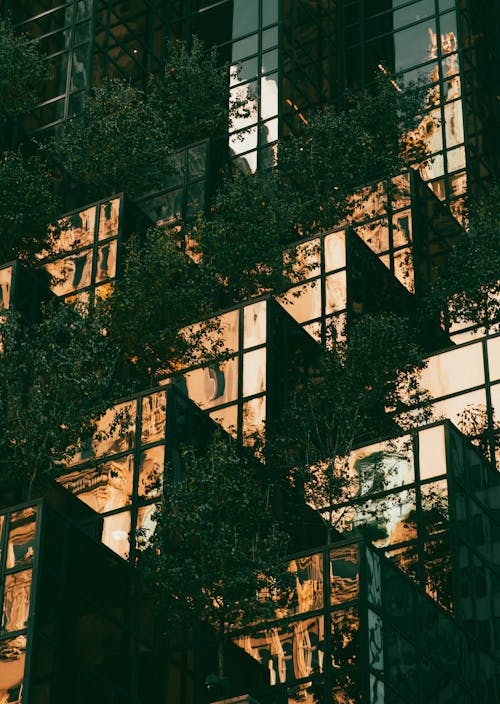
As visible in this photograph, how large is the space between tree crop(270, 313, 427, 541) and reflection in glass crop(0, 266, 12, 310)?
39.9 ft

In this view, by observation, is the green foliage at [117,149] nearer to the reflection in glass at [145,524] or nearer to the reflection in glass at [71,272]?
the reflection in glass at [71,272]

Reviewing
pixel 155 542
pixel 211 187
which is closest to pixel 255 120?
pixel 211 187

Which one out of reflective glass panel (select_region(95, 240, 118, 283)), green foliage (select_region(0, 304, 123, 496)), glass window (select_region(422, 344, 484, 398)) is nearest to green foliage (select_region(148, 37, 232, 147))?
reflective glass panel (select_region(95, 240, 118, 283))

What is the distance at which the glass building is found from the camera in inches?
1494

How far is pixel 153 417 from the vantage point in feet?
155

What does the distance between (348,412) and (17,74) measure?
32.0 m

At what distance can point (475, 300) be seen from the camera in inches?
2368

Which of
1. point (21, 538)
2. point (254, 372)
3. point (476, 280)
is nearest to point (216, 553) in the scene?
point (21, 538)

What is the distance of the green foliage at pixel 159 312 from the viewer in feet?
172

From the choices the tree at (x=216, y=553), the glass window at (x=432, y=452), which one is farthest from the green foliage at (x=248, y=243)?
the tree at (x=216, y=553)

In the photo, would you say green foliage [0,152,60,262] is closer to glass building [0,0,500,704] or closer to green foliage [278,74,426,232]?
glass building [0,0,500,704]

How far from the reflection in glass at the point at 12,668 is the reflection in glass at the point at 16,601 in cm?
43

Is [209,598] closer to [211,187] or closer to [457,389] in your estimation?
[457,389]

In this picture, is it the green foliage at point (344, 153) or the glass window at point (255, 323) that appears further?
the green foliage at point (344, 153)
